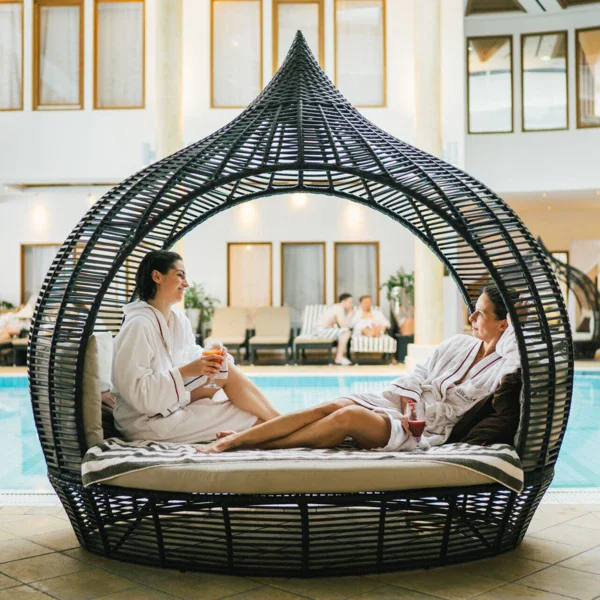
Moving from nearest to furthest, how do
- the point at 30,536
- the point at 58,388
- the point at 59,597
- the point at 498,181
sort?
1. the point at 59,597
2. the point at 58,388
3. the point at 30,536
4. the point at 498,181

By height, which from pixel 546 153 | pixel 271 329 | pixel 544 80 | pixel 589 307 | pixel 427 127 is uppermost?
pixel 544 80

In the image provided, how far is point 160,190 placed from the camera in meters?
3.29

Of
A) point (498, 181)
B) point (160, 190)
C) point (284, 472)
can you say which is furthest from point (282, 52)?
point (284, 472)

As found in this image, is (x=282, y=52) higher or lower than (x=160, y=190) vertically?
higher

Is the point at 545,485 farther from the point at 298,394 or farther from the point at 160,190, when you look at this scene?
the point at 298,394

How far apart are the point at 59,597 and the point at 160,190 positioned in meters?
1.63

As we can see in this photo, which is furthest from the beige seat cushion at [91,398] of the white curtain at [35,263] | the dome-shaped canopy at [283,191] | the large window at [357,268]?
the white curtain at [35,263]

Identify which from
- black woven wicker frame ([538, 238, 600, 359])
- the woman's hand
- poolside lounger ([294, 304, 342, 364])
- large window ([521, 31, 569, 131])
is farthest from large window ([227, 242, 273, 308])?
the woman's hand

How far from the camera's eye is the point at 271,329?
1194 centimetres

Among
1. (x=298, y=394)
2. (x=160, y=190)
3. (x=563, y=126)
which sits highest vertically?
(x=563, y=126)

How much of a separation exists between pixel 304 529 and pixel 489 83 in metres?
12.7

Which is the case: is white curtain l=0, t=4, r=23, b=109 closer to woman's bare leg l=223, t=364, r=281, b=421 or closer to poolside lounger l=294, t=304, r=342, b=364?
poolside lounger l=294, t=304, r=342, b=364

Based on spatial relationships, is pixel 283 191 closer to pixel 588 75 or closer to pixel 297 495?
pixel 297 495

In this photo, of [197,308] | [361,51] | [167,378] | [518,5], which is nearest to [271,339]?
[197,308]
